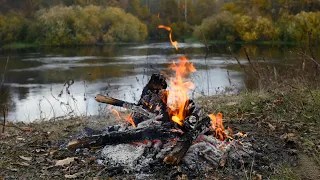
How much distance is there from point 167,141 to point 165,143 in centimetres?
3

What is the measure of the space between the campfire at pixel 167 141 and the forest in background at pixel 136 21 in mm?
34792

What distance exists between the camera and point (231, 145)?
165 inches

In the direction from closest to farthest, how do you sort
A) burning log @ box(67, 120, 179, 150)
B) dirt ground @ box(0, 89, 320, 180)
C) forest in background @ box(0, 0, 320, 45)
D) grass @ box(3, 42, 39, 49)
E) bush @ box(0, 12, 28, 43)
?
dirt ground @ box(0, 89, 320, 180)
burning log @ box(67, 120, 179, 150)
grass @ box(3, 42, 39, 49)
forest in background @ box(0, 0, 320, 45)
bush @ box(0, 12, 28, 43)

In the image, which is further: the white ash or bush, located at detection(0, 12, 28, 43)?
bush, located at detection(0, 12, 28, 43)

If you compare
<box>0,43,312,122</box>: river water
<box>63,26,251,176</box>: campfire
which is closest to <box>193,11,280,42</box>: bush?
<box>0,43,312,122</box>: river water

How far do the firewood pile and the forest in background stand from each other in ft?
114

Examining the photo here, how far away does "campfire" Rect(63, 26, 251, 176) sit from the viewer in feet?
13.0

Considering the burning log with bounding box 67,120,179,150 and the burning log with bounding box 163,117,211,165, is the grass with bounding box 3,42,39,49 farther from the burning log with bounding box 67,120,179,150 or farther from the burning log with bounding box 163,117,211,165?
the burning log with bounding box 163,117,211,165

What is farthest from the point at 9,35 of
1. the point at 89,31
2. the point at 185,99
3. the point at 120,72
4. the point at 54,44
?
the point at 185,99

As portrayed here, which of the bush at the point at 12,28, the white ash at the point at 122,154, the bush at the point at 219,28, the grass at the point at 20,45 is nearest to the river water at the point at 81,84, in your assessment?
the white ash at the point at 122,154

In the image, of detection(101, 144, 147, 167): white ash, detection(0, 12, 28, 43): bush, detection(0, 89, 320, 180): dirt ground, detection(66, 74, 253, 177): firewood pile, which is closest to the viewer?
detection(0, 89, 320, 180): dirt ground

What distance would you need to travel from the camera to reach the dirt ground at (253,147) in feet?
12.5

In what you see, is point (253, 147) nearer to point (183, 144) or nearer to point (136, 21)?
point (183, 144)

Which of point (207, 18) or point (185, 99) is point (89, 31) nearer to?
point (207, 18)
